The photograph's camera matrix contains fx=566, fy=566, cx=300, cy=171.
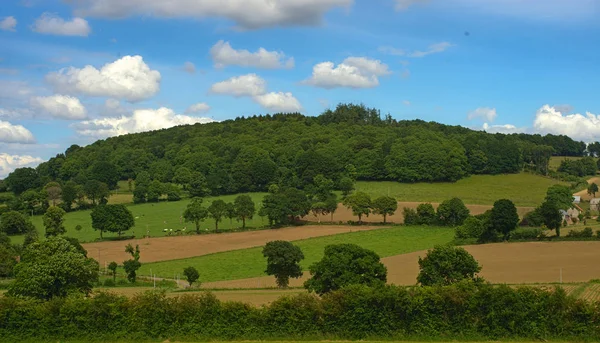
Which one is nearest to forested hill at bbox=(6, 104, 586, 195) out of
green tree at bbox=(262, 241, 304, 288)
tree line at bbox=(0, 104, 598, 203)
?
tree line at bbox=(0, 104, 598, 203)

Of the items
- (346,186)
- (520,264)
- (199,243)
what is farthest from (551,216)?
(346,186)

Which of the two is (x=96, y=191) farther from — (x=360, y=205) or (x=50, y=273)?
(x=50, y=273)

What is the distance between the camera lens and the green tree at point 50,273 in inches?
1458

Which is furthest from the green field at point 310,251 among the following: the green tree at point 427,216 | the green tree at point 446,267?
the green tree at point 446,267

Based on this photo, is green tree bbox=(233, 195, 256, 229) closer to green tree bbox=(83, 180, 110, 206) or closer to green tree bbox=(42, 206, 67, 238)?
green tree bbox=(42, 206, 67, 238)

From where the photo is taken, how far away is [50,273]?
3762 centimetres

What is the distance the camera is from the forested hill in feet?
428

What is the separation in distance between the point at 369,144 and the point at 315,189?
111ft

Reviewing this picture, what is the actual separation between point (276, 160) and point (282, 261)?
95.8 m

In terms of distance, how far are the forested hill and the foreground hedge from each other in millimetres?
94734

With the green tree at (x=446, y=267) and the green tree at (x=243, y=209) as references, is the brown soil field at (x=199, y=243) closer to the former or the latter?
the green tree at (x=243, y=209)

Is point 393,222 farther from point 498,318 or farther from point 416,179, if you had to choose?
point 498,318

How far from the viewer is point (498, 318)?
96.8ft

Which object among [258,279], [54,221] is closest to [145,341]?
[258,279]
